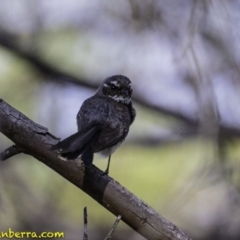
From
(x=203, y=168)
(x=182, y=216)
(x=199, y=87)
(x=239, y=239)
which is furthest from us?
(x=182, y=216)

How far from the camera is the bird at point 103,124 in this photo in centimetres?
286

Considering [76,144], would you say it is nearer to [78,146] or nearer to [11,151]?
[78,146]

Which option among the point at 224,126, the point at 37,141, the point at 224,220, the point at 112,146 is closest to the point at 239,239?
the point at 224,220

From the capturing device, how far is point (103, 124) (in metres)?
3.53

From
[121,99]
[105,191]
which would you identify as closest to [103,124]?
[121,99]

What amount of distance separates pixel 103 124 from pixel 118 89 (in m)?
0.64

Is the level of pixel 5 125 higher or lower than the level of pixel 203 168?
lower

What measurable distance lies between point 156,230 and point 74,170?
1.54 ft

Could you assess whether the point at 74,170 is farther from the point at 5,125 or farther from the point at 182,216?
the point at 182,216

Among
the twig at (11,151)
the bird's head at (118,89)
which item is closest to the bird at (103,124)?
the bird's head at (118,89)

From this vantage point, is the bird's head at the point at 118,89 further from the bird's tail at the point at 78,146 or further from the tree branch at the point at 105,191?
the tree branch at the point at 105,191

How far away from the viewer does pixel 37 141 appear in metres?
2.79

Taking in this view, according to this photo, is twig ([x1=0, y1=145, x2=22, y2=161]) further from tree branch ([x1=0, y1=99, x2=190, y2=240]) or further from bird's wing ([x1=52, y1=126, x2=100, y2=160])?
bird's wing ([x1=52, y1=126, x2=100, y2=160])

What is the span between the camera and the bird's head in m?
4.09
